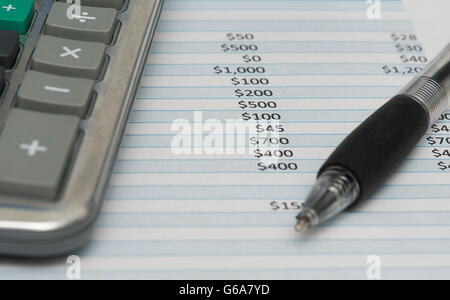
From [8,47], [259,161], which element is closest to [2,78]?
[8,47]

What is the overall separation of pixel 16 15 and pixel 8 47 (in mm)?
28

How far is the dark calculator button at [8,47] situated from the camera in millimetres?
316

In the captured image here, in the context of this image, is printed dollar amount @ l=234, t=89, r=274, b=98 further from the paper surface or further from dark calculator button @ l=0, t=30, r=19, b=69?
dark calculator button @ l=0, t=30, r=19, b=69

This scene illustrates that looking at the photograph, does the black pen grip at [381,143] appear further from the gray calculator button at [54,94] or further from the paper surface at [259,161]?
the gray calculator button at [54,94]

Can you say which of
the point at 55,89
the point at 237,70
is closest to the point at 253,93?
the point at 237,70

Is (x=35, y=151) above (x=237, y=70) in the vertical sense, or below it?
below

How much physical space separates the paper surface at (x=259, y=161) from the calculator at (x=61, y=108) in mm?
28

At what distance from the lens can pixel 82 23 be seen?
33 cm

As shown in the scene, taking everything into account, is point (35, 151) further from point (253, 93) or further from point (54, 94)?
point (253, 93)

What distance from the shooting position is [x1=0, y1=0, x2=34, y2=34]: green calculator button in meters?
0.34

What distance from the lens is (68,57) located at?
1.03 ft

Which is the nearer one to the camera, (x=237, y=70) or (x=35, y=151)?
(x=35, y=151)

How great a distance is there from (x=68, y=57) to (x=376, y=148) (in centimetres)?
16

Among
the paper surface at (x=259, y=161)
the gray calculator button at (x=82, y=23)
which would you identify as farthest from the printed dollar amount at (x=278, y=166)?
the gray calculator button at (x=82, y=23)
